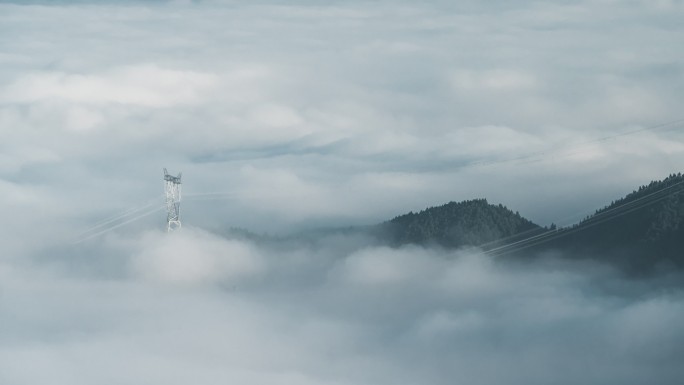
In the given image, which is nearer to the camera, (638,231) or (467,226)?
(638,231)

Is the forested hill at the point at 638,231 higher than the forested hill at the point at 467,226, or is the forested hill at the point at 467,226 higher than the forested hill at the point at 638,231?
the forested hill at the point at 467,226

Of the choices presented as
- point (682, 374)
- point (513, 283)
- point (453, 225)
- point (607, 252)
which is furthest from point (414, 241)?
point (682, 374)

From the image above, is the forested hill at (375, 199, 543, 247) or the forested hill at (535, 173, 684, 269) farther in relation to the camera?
the forested hill at (375, 199, 543, 247)

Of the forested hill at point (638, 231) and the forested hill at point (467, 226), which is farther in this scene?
the forested hill at point (467, 226)

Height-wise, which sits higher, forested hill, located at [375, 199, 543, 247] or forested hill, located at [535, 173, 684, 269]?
forested hill, located at [375, 199, 543, 247]

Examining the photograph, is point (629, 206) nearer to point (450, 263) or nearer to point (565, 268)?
point (565, 268)

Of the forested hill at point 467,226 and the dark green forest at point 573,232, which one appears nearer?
the dark green forest at point 573,232

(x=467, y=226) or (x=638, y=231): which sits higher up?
(x=467, y=226)

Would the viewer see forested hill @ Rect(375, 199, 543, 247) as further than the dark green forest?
Yes
